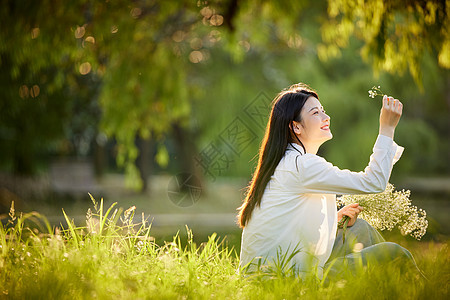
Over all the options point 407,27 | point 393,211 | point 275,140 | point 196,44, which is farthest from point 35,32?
point 196,44

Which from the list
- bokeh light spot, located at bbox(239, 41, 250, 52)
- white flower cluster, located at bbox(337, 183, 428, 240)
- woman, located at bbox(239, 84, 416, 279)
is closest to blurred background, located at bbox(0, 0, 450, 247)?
bokeh light spot, located at bbox(239, 41, 250, 52)

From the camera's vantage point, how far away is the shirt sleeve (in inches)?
86.0

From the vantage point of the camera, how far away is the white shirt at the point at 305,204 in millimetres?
2199

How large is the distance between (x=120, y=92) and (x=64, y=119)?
4738 millimetres

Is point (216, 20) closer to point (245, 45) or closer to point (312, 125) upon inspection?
point (245, 45)

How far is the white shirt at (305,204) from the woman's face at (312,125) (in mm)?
61

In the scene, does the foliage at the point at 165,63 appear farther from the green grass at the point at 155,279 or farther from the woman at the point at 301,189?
the green grass at the point at 155,279

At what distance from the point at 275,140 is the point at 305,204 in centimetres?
32

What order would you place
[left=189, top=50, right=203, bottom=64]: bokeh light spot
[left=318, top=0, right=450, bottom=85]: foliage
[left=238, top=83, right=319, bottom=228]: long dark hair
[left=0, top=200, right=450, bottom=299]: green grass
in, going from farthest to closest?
[left=189, top=50, right=203, bottom=64]: bokeh light spot < [left=318, top=0, right=450, bottom=85]: foliage < [left=238, top=83, right=319, bottom=228]: long dark hair < [left=0, top=200, right=450, bottom=299]: green grass

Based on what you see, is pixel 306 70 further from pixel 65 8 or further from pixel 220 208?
pixel 65 8

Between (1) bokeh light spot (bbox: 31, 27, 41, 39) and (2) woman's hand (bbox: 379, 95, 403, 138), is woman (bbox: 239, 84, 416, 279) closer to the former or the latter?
(2) woman's hand (bbox: 379, 95, 403, 138)

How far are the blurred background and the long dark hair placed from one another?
5.94 feet

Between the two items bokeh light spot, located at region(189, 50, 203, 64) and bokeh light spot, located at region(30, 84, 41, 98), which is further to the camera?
bokeh light spot, located at region(189, 50, 203, 64)

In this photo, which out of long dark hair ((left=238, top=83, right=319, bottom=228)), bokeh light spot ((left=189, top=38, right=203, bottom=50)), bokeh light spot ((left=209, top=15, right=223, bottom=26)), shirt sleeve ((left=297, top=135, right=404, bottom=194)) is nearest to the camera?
shirt sleeve ((left=297, top=135, right=404, bottom=194))
